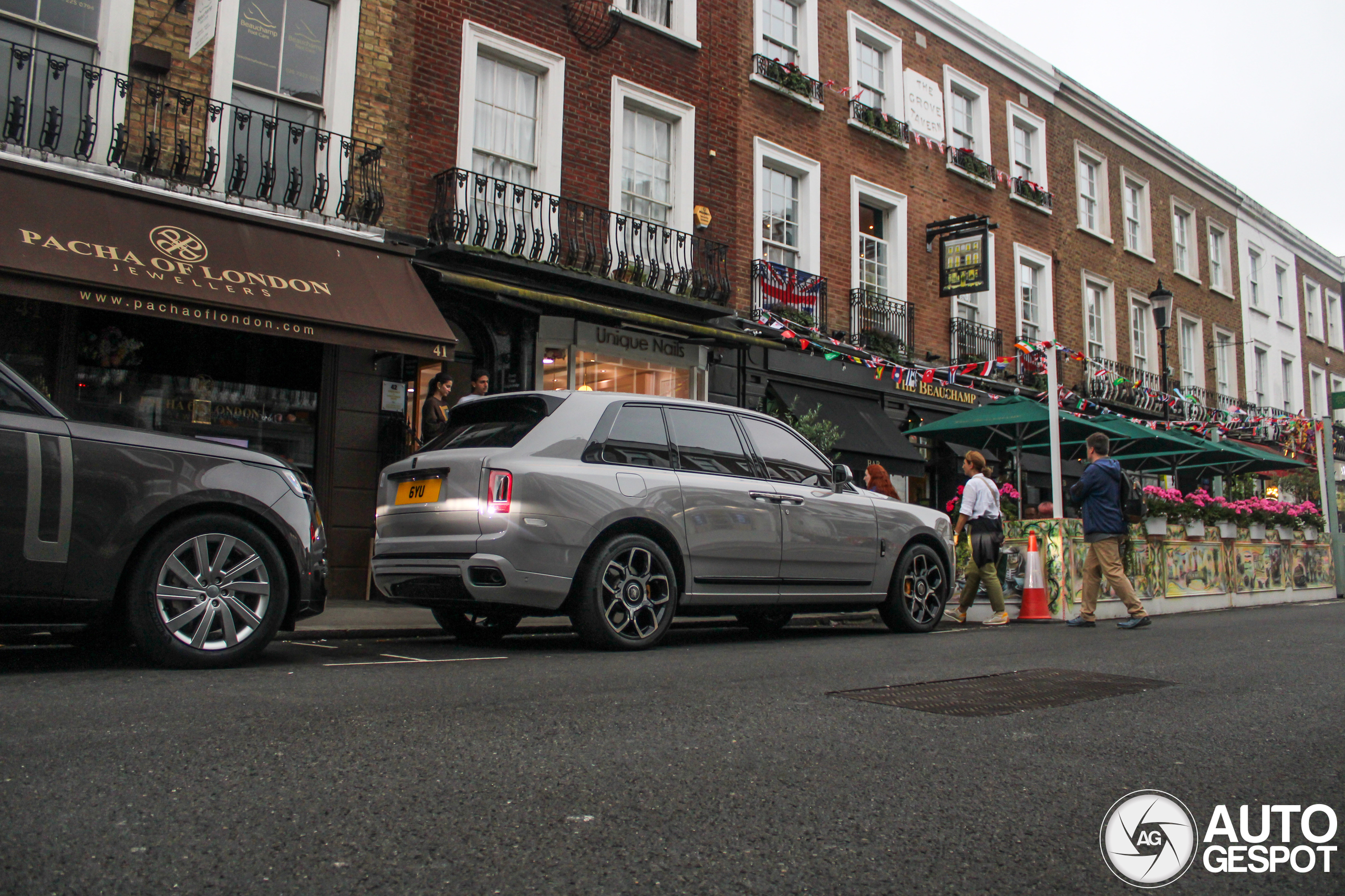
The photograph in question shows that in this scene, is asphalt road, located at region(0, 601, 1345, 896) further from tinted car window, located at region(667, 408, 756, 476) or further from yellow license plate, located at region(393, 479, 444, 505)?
tinted car window, located at region(667, 408, 756, 476)

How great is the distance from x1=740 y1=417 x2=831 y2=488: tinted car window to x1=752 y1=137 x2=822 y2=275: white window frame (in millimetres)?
9651

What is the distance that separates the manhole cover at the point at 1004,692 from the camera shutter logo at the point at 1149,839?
56.2 inches

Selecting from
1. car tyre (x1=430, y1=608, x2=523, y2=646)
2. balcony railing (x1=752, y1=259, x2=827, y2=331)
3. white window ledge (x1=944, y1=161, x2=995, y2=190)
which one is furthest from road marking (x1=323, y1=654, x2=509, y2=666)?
white window ledge (x1=944, y1=161, x2=995, y2=190)

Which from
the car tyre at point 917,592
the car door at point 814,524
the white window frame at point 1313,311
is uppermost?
the white window frame at point 1313,311

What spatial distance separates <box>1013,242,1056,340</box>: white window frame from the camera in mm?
22609

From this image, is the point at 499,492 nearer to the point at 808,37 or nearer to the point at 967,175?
the point at 808,37

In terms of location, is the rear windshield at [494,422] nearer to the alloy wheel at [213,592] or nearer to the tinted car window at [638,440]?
the tinted car window at [638,440]

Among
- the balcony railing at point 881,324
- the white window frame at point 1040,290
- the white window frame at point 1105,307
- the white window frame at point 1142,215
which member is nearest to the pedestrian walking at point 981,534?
the balcony railing at point 881,324

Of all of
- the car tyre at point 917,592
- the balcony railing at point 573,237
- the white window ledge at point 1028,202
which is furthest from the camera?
the white window ledge at point 1028,202

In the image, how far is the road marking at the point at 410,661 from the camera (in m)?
5.70

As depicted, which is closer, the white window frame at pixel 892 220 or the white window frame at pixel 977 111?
the white window frame at pixel 892 220

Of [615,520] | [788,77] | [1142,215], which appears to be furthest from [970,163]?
[615,520]

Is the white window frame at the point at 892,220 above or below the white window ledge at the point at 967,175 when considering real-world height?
below

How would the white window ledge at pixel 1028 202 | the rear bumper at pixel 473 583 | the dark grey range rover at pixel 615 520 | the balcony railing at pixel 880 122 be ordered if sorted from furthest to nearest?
1. the white window ledge at pixel 1028 202
2. the balcony railing at pixel 880 122
3. the dark grey range rover at pixel 615 520
4. the rear bumper at pixel 473 583
